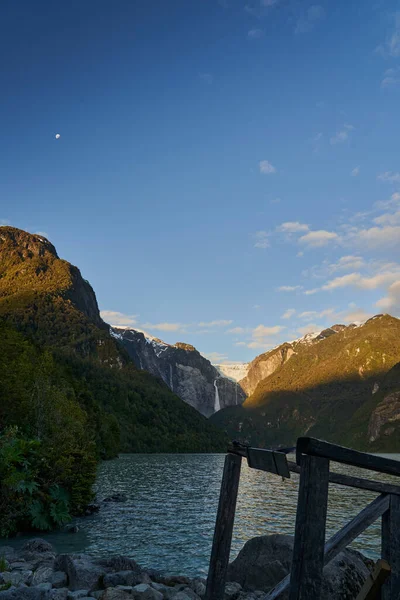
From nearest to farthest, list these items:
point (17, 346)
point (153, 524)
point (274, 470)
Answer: point (274, 470) < point (153, 524) < point (17, 346)

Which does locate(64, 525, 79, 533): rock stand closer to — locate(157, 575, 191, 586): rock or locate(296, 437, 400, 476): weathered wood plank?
locate(157, 575, 191, 586): rock

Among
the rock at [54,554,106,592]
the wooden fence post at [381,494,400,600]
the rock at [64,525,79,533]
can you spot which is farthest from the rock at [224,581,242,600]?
the rock at [64,525,79,533]

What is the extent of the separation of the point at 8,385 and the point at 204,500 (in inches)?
973

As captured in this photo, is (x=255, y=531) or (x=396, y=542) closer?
(x=396, y=542)

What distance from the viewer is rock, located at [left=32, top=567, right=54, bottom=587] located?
17.6 m

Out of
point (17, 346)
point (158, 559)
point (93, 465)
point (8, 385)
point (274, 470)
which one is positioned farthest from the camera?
point (17, 346)

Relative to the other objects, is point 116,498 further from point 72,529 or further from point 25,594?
point 25,594

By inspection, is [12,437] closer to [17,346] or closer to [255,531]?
[255,531]

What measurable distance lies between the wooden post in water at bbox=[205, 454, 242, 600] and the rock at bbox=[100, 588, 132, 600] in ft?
20.0

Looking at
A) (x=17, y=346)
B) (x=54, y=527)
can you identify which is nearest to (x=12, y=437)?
(x=54, y=527)

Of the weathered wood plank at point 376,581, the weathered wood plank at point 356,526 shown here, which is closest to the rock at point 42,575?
the weathered wood plank at point 356,526

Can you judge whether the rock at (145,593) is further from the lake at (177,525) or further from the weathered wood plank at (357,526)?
the weathered wood plank at (357,526)

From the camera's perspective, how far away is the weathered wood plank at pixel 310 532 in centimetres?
627

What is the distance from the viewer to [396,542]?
747 cm
